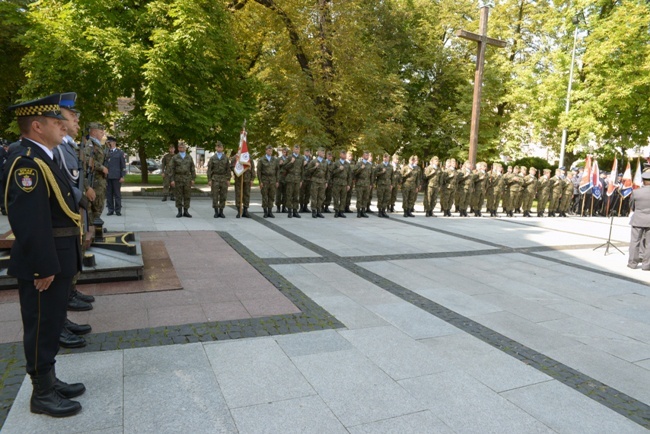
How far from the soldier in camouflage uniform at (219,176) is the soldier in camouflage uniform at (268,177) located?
986mm

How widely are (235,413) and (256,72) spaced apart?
78.4 ft

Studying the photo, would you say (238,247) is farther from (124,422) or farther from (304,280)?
(124,422)

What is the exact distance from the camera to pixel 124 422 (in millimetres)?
2883

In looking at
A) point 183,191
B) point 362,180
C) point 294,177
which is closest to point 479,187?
point 362,180

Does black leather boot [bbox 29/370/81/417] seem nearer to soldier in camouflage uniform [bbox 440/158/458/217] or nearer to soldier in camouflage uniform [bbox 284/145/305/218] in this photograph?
soldier in camouflage uniform [bbox 284/145/305/218]

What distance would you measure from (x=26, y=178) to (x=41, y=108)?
466mm

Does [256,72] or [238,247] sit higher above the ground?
[256,72]

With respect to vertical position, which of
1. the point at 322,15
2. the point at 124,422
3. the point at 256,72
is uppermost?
the point at 322,15

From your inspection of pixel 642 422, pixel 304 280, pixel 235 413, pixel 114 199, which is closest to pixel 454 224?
pixel 304 280

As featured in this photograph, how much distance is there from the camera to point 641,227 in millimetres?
8664

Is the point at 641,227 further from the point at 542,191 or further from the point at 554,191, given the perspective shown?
the point at 554,191

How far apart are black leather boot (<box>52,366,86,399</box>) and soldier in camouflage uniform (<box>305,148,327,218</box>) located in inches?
426

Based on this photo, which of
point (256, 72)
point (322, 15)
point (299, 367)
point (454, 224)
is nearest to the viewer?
point (299, 367)

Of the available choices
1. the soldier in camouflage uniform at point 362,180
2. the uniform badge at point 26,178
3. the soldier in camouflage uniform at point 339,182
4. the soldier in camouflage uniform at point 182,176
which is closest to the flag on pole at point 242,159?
the soldier in camouflage uniform at point 182,176
